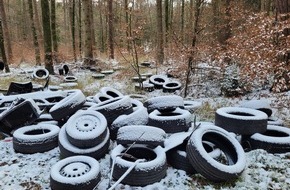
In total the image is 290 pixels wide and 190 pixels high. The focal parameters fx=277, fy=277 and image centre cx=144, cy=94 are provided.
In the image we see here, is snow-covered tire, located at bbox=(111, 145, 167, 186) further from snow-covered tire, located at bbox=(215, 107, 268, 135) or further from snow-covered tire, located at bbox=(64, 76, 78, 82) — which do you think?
snow-covered tire, located at bbox=(64, 76, 78, 82)

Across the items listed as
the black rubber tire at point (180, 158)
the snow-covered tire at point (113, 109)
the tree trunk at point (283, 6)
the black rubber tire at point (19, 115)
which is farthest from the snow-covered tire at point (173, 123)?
the tree trunk at point (283, 6)

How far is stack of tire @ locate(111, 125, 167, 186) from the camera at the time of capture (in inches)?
156

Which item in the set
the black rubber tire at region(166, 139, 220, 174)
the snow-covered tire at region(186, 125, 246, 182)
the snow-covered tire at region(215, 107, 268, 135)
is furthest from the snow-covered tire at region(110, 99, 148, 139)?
the snow-covered tire at region(215, 107, 268, 135)

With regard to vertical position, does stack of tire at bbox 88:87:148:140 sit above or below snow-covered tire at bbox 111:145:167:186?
above

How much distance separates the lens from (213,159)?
4078 mm

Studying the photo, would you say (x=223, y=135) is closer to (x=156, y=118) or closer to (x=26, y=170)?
(x=156, y=118)

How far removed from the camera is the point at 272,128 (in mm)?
5598

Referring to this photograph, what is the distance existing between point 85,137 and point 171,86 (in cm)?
642

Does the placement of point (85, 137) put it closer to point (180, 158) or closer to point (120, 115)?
point (120, 115)

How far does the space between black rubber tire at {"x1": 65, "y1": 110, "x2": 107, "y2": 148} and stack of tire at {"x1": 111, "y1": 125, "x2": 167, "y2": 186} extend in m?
0.43

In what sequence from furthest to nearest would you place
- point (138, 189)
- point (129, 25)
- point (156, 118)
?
point (129, 25)
point (156, 118)
point (138, 189)

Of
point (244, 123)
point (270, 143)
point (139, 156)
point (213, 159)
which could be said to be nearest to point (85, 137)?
point (139, 156)

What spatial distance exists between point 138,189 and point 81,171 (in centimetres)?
85

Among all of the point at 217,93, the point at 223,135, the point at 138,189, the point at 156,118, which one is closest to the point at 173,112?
the point at 156,118
